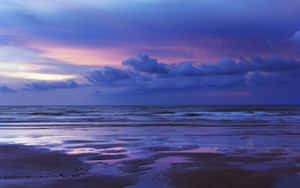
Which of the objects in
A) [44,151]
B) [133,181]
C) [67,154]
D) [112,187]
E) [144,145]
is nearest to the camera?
[112,187]

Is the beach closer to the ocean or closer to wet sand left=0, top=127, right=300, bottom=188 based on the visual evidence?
wet sand left=0, top=127, right=300, bottom=188

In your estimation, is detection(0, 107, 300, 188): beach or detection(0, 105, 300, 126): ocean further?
detection(0, 105, 300, 126): ocean

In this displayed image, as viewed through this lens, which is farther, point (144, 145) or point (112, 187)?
point (144, 145)

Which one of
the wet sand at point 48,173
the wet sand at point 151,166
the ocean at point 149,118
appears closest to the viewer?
the wet sand at point 48,173

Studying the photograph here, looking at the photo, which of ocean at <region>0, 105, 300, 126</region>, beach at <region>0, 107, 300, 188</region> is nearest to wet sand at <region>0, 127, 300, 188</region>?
beach at <region>0, 107, 300, 188</region>

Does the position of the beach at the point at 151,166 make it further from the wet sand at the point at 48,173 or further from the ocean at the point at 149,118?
the ocean at the point at 149,118

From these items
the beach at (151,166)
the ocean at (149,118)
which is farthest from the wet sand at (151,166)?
the ocean at (149,118)

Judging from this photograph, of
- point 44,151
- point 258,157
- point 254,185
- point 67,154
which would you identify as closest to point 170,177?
point 254,185

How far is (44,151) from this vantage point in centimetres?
973

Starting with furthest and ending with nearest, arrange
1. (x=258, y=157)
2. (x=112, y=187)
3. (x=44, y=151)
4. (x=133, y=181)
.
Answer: (x=44, y=151)
(x=258, y=157)
(x=133, y=181)
(x=112, y=187)

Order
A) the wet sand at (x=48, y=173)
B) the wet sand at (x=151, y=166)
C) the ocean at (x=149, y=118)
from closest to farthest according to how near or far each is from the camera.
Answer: the wet sand at (x=48, y=173), the wet sand at (x=151, y=166), the ocean at (x=149, y=118)

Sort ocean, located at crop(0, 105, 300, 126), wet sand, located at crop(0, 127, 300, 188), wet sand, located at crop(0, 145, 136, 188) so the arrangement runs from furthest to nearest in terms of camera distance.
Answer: ocean, located at crop(0, 105, 300, 126)
wet sand, located at crop(0, 127, 300, 188)
wet sand, located at crop(0, 145, 136, 188)

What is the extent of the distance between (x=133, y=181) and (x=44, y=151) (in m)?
5.16

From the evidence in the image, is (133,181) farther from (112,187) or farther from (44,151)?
(44,151)
